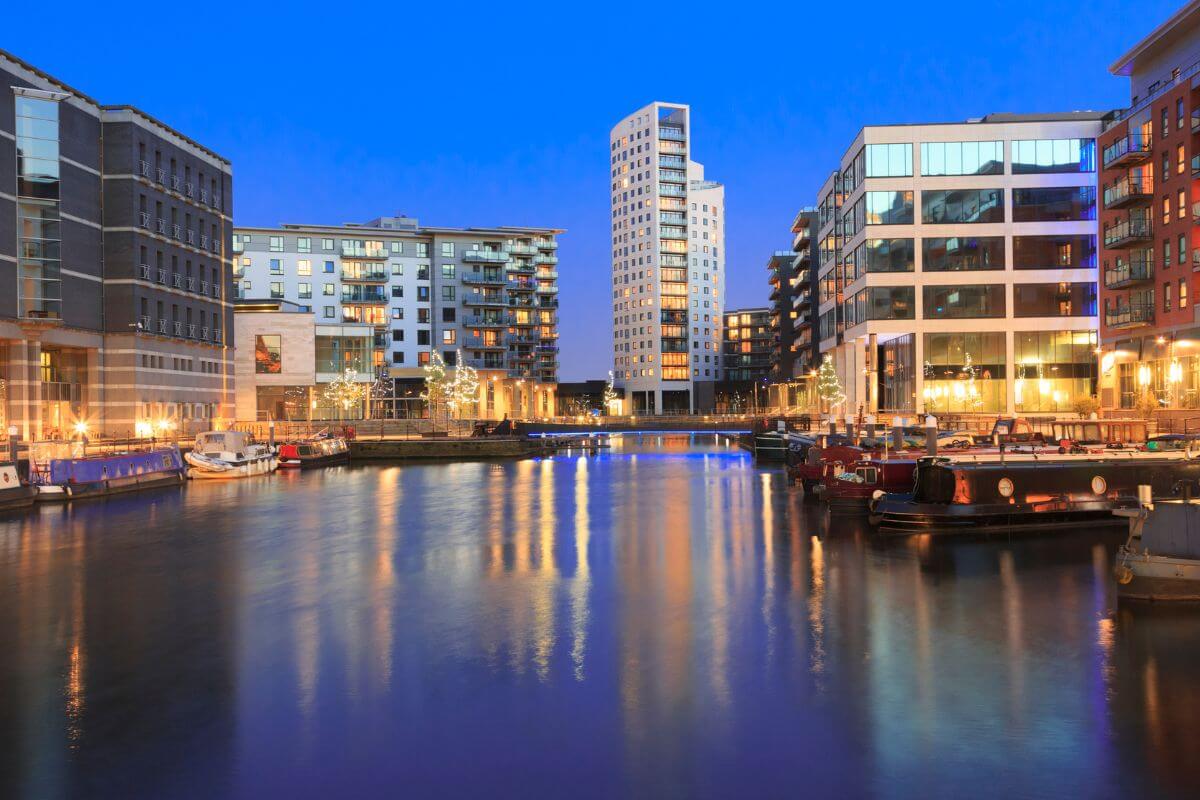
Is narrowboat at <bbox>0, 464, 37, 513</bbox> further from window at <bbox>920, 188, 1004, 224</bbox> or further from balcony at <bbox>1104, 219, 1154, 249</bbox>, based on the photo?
window at <bbox>920, 188, 1004, 224</bbox>

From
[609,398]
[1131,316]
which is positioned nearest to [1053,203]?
[1131,316]

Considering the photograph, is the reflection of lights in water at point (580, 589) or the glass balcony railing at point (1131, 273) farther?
the glass balcony railing at point (1131, 273)

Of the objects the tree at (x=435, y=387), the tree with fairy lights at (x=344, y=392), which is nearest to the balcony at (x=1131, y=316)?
the tree at (x=435, y=387)

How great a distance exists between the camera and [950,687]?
13.6 m

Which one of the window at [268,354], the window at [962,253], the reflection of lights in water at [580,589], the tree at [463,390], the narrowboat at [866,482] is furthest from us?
the tree at [463,390]

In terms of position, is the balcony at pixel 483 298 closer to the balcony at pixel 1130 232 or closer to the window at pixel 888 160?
the window at pixel 888 160

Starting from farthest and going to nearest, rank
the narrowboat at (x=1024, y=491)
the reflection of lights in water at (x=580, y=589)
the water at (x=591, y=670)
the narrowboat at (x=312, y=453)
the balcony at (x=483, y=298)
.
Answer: the balcony at (x=483, y=298) → the narrowboat at (x=312, y=453) → the narrowboat at (x=1024, y=491) → the reflection of lights in water at (x=580, y=589) → the water at (x=591, y=670)

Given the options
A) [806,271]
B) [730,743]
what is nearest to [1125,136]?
[806,271]

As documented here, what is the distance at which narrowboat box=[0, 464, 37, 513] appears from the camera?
3875 centimetres

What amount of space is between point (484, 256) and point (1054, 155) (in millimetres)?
73449

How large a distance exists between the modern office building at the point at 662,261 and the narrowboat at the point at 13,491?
156 m

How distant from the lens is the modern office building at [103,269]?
55.1m

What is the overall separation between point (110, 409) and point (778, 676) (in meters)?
60.7

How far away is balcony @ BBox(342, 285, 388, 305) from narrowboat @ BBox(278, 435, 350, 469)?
52934 millimetres
